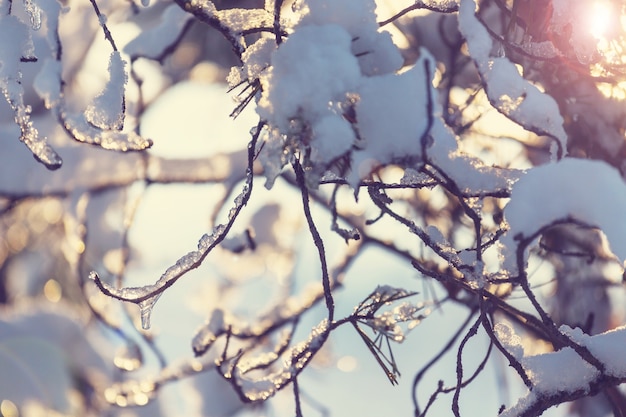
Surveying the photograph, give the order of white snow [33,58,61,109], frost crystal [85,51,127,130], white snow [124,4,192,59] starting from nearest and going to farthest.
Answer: frost crystal [85,51,127,130]
white snow [33,58,61,109]
white snow [124,4,192,59]

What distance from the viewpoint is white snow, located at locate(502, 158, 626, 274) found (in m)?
0.62

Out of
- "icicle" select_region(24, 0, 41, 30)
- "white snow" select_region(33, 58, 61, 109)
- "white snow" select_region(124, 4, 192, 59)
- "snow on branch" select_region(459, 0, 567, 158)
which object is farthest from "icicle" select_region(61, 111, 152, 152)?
"snow on branch" select_region(459, 0, 567, 158)

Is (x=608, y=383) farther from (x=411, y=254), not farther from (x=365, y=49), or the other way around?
(x=411, y=254)

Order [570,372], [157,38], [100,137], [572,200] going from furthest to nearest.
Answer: [157,38] → [100,137] → [570,372] → [572,200]

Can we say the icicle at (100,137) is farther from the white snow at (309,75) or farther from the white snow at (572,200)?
the white snow at (572,200)

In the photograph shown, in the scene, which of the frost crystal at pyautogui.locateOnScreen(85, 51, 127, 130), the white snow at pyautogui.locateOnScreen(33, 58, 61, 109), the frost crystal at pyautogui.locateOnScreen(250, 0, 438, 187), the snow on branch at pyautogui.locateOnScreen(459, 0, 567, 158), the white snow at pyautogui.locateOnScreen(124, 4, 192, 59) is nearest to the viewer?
the frost crystal at pyautogui.locateOnScreen(250, 0, 438, 187)

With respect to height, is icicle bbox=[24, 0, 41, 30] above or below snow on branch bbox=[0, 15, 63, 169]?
above

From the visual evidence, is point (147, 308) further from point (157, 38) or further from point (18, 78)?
point (157, 38)

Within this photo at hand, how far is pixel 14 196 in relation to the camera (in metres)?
1.74

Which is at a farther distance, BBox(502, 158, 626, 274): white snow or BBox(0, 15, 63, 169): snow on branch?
BBox(0, 15, 63, 169): snow on branch

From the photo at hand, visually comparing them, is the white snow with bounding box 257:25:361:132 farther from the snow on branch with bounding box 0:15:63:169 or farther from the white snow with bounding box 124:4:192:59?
the white snow with bounding box 124:4:192:59

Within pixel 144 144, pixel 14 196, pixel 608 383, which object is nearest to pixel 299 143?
pixel 144 144

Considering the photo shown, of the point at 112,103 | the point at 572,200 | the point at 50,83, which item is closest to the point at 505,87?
the point at 572,200

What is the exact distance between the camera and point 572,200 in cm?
63
